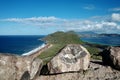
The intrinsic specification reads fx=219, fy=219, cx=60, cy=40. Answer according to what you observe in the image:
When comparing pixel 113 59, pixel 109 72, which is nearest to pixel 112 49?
pixel 113 59

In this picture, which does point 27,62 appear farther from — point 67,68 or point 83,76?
point 83,76

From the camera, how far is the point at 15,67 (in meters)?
17.6

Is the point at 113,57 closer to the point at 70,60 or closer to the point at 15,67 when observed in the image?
the point at 70,60

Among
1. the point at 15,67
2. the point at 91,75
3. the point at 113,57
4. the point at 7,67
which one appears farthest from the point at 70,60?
the point at 7,67

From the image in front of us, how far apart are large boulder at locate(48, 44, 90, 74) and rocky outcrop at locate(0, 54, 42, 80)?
199 cm

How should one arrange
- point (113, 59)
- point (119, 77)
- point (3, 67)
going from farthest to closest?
point (113, 59) → point (119, 77) → point (3, 67)

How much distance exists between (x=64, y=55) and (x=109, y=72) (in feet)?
14.5

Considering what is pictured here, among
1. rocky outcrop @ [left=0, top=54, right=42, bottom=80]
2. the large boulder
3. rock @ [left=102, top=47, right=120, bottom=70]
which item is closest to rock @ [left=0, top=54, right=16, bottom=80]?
rocky outcrop @ [left=0, top=54, right=42, bottom=80]

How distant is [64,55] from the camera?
19.7 meters

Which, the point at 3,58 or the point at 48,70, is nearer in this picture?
the point at 3,58

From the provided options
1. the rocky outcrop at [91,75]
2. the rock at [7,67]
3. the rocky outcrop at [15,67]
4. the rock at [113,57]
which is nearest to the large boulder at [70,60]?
the rocky outcrop at [91,75]

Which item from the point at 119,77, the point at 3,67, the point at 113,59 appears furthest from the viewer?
the point at 113,59

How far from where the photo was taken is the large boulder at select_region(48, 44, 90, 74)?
62.6 feet

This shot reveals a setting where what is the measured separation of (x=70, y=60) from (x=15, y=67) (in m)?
4.97
